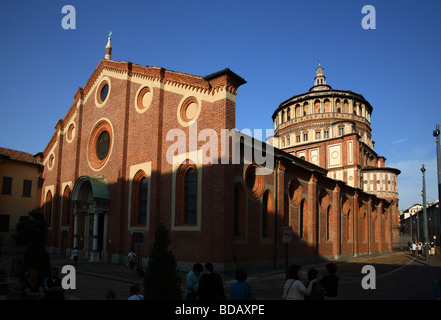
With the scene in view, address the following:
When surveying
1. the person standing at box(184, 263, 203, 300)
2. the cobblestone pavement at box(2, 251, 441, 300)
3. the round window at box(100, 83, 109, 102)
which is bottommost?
the cobblestone pavement at box(2, 251, 441, 300)

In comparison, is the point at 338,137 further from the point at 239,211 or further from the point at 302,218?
the point at 239,211

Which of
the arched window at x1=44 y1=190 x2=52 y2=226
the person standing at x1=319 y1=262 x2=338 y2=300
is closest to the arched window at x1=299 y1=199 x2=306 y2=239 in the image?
the person standing at x1=319 y1=262 x2=338 y2=300

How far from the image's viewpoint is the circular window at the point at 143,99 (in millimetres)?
22044

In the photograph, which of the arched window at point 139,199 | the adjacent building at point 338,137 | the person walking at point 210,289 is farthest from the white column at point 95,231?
the adjacent building at point 338,137

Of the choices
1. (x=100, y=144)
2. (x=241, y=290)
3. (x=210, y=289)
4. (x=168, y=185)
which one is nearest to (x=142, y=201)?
(x=168, y=185)

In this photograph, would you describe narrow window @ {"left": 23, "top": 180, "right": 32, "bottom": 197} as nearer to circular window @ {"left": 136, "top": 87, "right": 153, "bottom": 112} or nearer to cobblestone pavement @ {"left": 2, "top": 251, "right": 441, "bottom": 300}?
cobblestone pavement @ {"left": 2, "top": 251, "right": 441, "bottom": 300}

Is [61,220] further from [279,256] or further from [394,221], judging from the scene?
[394,221]

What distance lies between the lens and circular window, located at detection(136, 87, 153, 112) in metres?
22.0

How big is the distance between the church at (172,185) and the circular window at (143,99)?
0.26 feet

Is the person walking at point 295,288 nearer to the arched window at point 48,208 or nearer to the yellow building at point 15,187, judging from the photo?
the arched window at point 48,208

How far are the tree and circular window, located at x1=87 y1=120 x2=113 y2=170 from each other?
17.8m

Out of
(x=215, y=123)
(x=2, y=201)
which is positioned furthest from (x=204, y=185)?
(x=2, y=201)

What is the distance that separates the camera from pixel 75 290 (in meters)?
13.4
